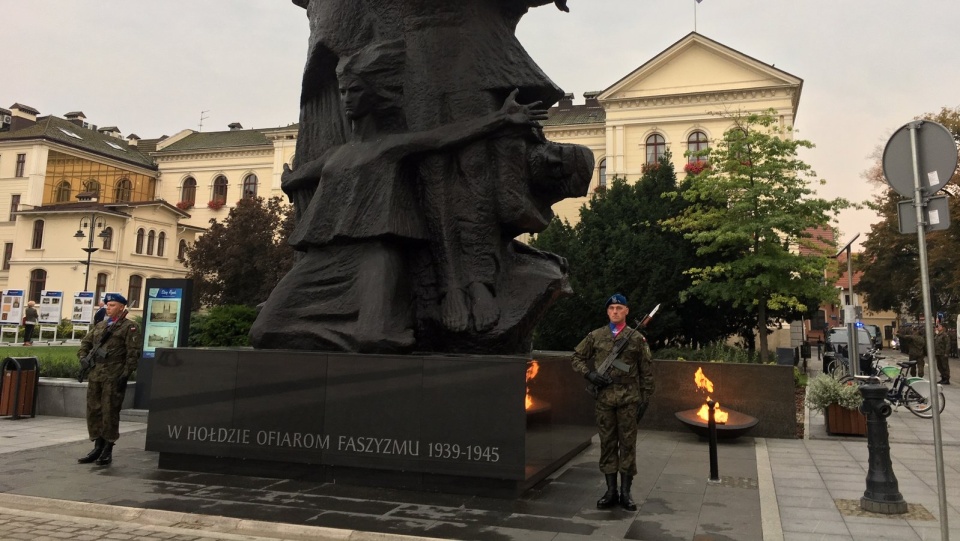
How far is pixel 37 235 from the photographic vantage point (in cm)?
4706

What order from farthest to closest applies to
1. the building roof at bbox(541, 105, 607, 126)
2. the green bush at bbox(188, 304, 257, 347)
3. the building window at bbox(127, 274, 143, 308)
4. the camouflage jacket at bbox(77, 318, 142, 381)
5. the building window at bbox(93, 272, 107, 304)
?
the building window at bbox(127, 274, 143, 308)
the building roof at bbox(541, 105, 607, 126)
the building window at bbox(93, 272, 107, 304)
the green bush at bbox(188, 304, 257, 347)
the camouflage jacket at bbox(77, 318, 142, 381)

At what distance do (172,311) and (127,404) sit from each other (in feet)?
5.76

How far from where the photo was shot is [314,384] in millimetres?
6020

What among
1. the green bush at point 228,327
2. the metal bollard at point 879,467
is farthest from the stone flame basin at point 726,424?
the green bush at point 228,327

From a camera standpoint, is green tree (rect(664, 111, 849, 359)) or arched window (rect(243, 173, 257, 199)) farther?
arched window (rect(243, 173, 257, 199))

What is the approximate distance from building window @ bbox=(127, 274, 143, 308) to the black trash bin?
3881 centimetres

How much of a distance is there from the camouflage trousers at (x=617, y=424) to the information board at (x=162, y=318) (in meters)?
8.37

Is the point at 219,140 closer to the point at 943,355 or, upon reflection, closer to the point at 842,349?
the point at 842,349

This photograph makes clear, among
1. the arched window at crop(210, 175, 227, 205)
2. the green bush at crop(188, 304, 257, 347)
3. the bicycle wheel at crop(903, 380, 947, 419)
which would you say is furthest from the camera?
the arched window at crop(210, 175, 227, 205)

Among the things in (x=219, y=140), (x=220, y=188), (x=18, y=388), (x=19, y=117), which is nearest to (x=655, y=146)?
(x=220, y=188)

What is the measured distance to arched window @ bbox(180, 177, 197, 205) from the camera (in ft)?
182

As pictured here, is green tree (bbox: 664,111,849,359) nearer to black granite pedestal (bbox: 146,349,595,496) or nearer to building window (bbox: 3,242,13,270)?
black granite pedestal (bbox: 146,349,595,496)

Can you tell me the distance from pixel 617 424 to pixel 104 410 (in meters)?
5.31

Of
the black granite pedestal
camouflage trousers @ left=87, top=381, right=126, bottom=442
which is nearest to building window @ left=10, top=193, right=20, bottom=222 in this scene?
camouflage trousers @ left=87, top=381, right=126, bottom=442
